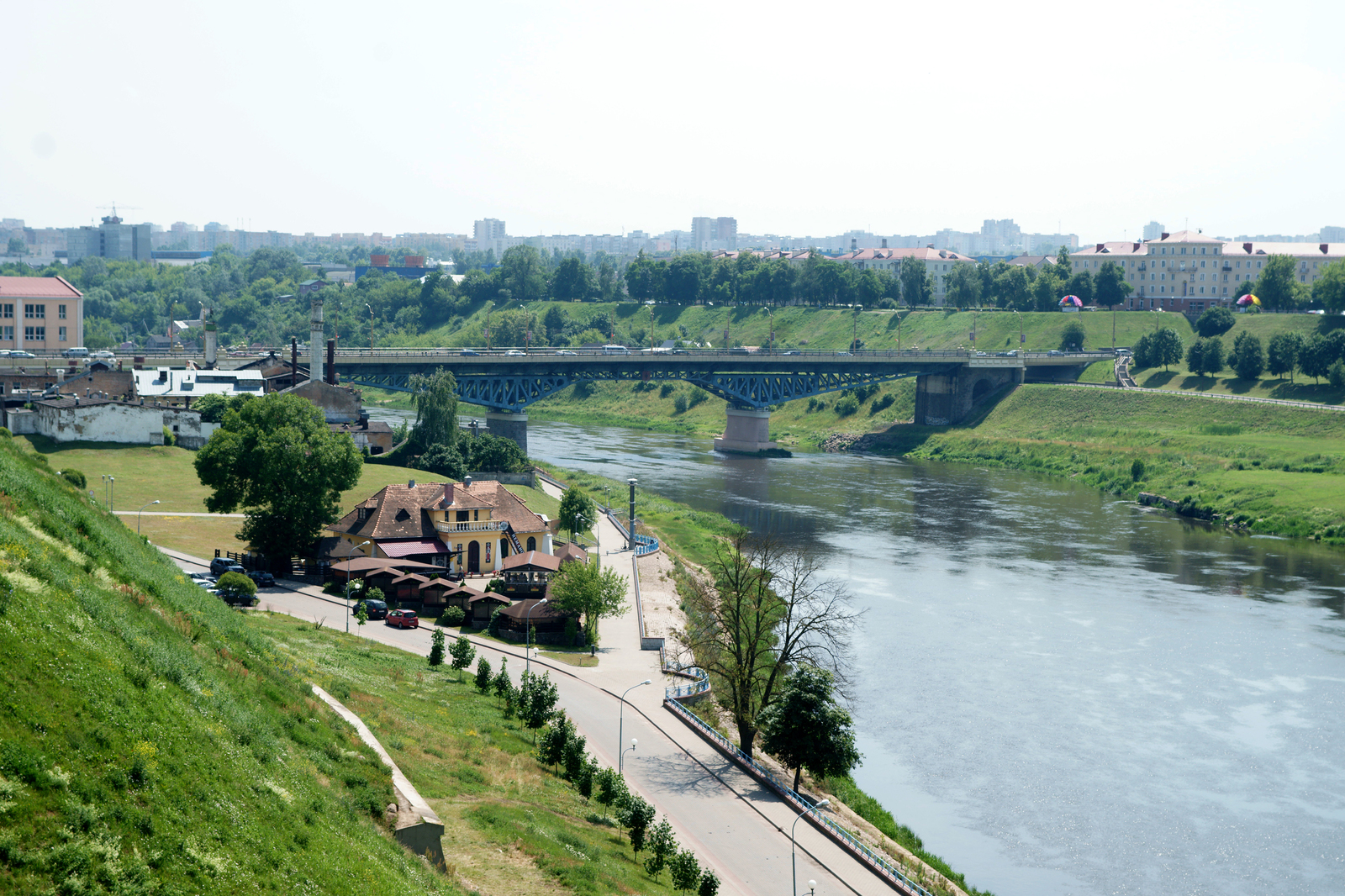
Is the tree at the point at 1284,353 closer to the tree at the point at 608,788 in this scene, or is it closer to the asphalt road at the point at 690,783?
the asphalt road at the point at 690,783

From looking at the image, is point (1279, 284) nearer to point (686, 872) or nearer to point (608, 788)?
point (608, 788)

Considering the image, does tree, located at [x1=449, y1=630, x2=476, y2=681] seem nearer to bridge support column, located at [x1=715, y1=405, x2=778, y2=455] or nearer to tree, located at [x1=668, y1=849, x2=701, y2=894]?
tree, located at [x1=668, y1=849, x2=701, y2=894]

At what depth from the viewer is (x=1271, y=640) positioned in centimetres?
4944

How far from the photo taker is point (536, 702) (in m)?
34.7

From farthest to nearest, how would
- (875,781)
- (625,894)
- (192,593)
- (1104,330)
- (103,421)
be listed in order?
(1104,330), (103,421), (875,781), (192,593), (625,894)

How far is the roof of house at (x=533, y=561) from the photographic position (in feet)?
170

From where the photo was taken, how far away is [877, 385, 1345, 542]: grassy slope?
77.8 m

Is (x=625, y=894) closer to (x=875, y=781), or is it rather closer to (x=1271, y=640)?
(x=875, y=781)

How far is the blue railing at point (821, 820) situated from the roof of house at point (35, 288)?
97745mm

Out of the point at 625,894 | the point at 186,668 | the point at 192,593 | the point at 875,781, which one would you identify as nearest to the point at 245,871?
the point at 186,668

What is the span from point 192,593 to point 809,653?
85.4 feet

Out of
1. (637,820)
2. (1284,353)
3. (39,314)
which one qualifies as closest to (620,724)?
(637,820)

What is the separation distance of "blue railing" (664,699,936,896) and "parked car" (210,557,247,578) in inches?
861

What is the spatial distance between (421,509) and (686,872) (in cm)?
3382
